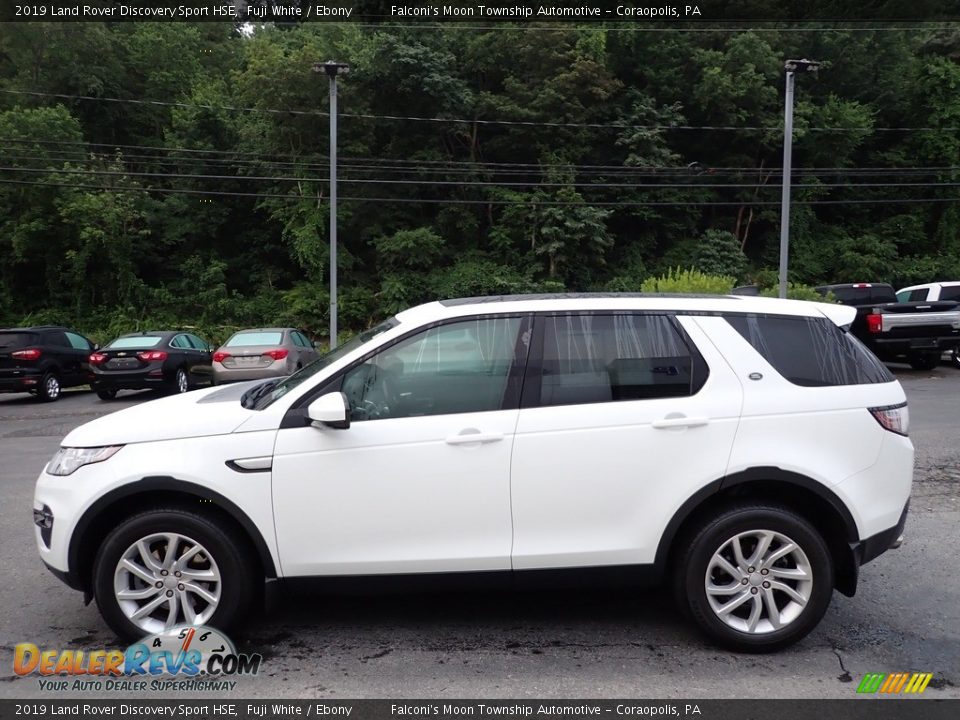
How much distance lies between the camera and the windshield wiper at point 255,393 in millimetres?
3975

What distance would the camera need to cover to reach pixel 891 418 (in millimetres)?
3775

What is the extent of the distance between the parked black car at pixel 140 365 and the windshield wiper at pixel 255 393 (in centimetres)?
1248

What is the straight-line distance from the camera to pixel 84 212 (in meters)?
33.0

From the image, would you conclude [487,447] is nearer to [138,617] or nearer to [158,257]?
[138,617]

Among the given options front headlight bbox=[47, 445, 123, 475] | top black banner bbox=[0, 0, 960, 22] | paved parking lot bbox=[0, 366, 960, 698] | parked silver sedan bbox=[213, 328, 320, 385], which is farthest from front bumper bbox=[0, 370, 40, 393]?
top black banner bbox=[0, 0, 960, 22]

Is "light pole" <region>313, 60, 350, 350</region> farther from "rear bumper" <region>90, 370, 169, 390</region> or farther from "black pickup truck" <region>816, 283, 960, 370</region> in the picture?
"black pickup truck" <region>816, 283, 960, 370</region>

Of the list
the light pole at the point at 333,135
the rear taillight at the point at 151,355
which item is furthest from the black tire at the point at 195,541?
the light pole at the point at 333,135

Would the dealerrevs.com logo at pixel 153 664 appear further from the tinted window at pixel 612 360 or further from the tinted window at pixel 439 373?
the tinted window at pixel 612 360

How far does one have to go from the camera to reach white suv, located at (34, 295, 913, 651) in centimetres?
361

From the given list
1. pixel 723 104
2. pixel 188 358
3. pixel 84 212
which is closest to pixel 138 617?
pixel 188 358

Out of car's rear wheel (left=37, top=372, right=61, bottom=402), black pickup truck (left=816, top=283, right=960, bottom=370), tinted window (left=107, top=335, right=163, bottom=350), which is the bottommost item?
car's rear wheel (left=37, top=372, right=61, bottom=402)

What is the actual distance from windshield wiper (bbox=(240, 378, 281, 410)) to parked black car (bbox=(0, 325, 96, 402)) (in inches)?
536

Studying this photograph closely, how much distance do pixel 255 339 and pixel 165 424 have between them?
485 inches
